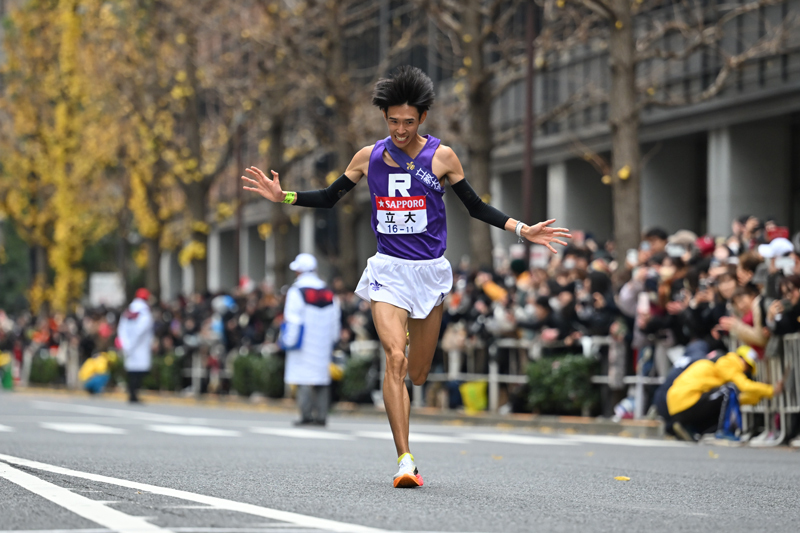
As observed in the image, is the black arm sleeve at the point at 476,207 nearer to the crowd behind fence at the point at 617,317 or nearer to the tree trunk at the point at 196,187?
the crowd behind fence at the point at 617,317

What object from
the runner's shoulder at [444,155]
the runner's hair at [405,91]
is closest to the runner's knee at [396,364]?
the runner's shoulder at [444,155]

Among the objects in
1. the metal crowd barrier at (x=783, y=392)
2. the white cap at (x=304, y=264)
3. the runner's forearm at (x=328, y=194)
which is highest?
the white cap at (x=304, y=264)

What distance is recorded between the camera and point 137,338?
28500 millimetres

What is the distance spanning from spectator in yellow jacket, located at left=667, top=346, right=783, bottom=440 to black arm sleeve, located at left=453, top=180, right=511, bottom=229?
6.21m

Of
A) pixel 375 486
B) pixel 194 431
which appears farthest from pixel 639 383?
pixel 375 486

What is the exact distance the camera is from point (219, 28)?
30.5 metres

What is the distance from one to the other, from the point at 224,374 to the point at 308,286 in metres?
12.3

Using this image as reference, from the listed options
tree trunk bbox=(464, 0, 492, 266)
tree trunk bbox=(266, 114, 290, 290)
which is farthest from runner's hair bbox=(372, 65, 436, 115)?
tree trunk bbox=(266, 114, 290, 290)

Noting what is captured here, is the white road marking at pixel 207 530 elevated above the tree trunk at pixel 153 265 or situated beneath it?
situated beneath

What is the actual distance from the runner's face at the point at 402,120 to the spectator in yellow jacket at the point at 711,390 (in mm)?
6764

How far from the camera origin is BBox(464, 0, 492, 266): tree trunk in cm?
2389

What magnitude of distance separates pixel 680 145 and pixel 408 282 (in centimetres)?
2470

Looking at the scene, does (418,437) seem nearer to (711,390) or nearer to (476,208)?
(711,390)

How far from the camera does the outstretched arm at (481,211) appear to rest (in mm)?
8289
